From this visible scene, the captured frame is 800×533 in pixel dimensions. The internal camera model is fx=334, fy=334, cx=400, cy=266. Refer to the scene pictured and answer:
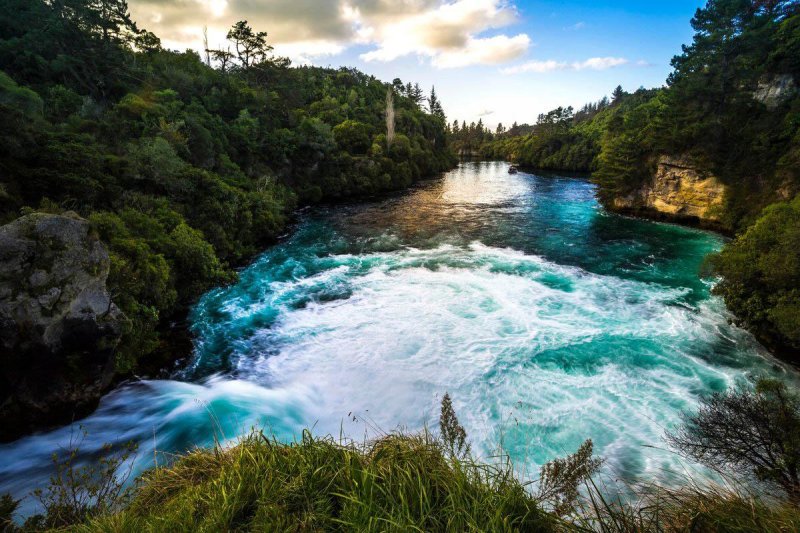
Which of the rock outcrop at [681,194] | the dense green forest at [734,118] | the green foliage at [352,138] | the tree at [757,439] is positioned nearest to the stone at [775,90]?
the dense green forest at [734,118]

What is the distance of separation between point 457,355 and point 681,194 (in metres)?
26.2

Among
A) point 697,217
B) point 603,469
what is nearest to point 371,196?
point 697,217

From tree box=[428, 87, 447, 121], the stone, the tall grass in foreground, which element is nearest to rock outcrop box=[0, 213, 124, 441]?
the tall grass in foreground

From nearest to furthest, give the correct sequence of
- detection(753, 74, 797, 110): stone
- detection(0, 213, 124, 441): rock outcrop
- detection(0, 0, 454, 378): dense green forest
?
detection(0, 213, 124, 441): rock outcrop < detection(0, 0, 454, 378): dense green forest < detection(753, 74, 797, 110): stone

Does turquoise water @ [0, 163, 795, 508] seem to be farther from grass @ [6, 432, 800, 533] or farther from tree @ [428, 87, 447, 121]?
tree @ [428, 87, 447, 121]

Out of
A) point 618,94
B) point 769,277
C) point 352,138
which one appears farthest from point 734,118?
point 618,94

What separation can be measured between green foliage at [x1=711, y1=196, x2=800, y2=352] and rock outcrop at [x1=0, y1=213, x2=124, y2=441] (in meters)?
17.1

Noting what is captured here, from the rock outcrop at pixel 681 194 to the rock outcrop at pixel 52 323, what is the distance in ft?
109

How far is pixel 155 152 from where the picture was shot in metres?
15.5

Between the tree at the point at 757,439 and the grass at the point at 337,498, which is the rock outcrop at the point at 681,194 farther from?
the grass at the point at 337,498

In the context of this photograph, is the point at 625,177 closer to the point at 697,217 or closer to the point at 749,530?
the point at 697,217

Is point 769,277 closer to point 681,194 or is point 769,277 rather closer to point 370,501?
point 370,501

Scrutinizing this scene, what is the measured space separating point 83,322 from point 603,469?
11.5 meters

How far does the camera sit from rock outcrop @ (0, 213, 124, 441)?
691 centimetres
